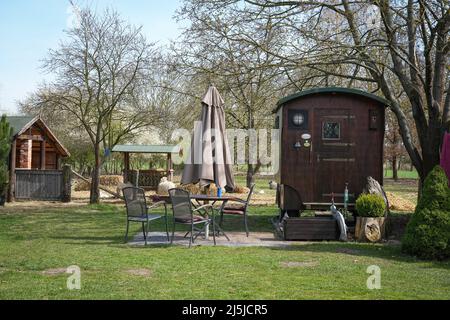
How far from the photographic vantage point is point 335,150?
10.5m

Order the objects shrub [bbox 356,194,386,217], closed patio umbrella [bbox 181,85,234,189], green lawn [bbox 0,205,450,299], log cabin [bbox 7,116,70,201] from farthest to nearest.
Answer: log cabin [bbox 7,116,70,201] < closed patio umbrella [bbox 181,85,234,189] < shrub [bbox 356,194,386,217] < green lawn [bbox 0,205,450,299]

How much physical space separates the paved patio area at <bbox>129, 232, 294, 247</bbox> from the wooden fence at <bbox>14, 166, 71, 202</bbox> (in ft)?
30.8

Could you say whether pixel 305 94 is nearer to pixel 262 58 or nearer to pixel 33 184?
pixel 262 58

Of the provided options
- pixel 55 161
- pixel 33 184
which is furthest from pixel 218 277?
pixel 55 161

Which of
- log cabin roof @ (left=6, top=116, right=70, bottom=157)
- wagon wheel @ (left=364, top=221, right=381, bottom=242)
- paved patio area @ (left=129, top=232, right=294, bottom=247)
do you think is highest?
log cabin roof @ (left=6, top=116, right=70, bottom=157)

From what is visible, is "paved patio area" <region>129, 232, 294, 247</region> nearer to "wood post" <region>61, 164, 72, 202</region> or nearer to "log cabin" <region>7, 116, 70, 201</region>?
"wood post" <region>61, 164, 72, 202</region>

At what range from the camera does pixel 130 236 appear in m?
9.52

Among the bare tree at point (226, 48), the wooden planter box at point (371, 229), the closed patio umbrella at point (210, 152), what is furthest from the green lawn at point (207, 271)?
the bare tree at point (226, 48)

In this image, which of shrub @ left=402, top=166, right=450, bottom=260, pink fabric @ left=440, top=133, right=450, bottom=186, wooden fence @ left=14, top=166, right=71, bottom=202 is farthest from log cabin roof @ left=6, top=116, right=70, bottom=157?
shrub @ left=402, top=166, right=450, bottom=260

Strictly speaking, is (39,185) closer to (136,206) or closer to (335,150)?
(136,206)

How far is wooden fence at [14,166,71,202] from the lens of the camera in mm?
18266

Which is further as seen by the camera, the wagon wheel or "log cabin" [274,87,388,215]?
"log cabin" [274,87,388,215]

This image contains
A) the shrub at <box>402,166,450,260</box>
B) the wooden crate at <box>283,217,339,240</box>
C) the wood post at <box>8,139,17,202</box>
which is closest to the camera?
the shrub at <box>402,166,450,260</box>

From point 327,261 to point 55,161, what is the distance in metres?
18.1
